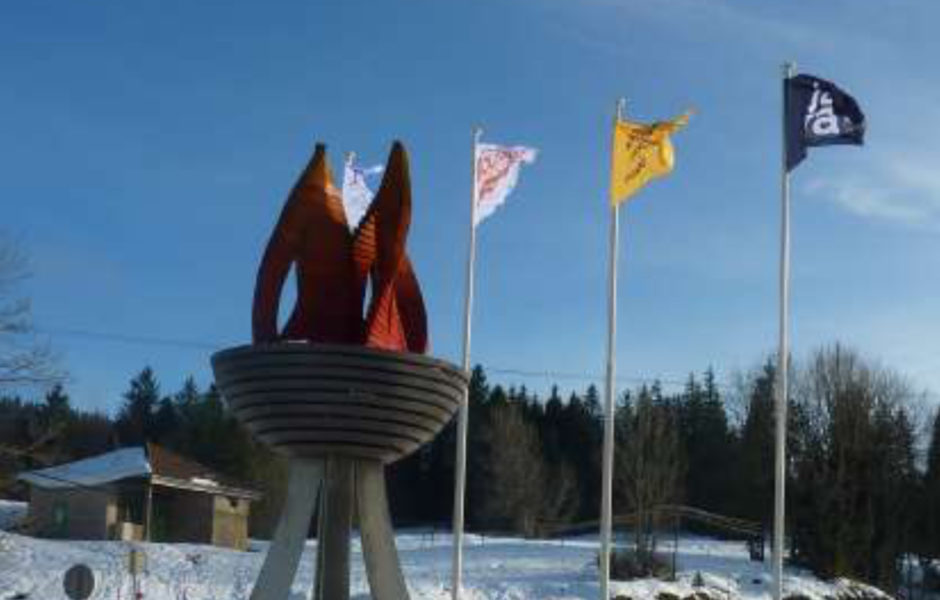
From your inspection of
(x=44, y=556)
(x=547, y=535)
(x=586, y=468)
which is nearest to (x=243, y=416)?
(x=44, y=556)

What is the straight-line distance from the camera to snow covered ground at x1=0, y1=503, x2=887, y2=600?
3788 centimetres

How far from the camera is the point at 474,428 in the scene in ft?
286

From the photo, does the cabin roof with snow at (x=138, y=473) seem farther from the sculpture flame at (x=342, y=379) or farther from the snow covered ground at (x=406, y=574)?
the sculpture flame at (x=342, y=379)

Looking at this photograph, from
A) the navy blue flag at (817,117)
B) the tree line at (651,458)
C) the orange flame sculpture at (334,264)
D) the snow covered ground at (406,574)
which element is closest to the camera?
the orange flame sculpture at (334,264)

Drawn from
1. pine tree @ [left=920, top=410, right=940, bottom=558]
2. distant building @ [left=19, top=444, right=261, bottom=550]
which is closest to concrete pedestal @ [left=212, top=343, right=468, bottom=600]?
distant building @ [left=19, top=444, right=261, bottom=550]

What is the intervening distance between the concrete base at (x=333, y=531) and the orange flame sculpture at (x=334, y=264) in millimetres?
1856

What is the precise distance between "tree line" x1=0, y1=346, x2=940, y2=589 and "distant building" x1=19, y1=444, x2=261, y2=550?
3.69 metres

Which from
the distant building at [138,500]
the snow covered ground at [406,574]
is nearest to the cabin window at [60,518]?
the distant building at [138,500]

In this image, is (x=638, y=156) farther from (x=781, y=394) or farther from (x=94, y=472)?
(x=94, y=472)

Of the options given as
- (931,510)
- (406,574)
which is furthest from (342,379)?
(931,510)

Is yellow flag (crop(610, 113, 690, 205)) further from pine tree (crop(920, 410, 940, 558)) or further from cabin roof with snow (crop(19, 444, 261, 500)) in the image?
pine tree (crop(920, 410, 940, 558))

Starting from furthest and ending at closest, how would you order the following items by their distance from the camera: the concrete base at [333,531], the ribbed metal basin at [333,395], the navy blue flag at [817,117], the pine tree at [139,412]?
the pine tree at [139,412] → the navy blue flag at [817,117] → the concrete base at [333,531] → the ribbed metal basin at [333,395]

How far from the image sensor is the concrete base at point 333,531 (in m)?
20.7

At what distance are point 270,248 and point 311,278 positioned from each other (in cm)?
79
